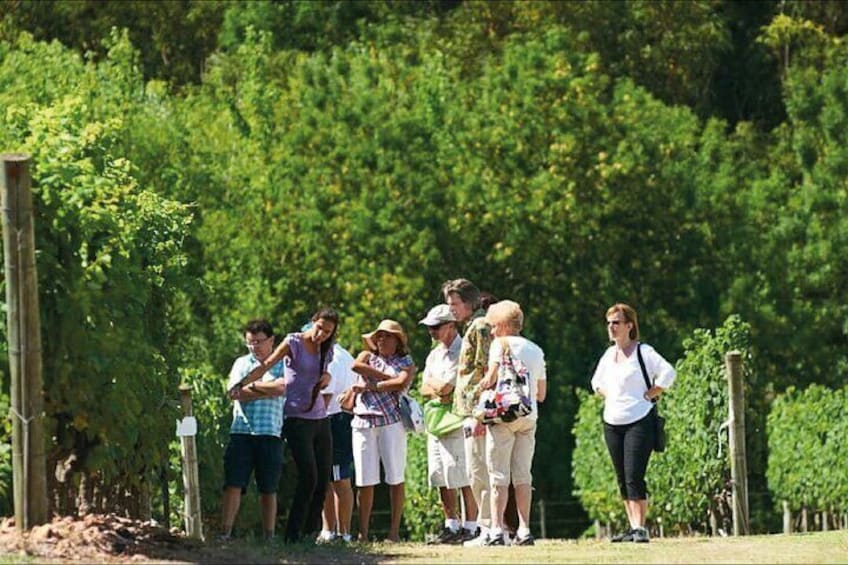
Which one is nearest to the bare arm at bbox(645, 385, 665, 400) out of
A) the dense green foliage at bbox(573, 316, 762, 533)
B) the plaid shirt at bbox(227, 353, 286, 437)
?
the plaid shirt at bbox(227, 353, 286, 437)

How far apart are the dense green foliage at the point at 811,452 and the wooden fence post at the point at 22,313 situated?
53.3 ft

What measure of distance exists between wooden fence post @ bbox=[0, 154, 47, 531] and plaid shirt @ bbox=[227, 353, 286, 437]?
3.28 metres

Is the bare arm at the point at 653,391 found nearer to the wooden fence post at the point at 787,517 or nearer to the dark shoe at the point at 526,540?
the dark shoe at the point at 526,540

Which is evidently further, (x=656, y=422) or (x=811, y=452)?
(x=811, y=452)

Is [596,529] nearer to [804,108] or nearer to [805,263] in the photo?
[805,263]

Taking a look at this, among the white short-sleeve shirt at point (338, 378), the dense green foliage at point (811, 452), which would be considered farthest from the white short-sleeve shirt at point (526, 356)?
the dense green foliage at point (811, 452)

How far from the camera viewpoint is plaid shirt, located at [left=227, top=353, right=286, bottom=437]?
1672cm

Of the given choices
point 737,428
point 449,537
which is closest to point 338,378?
point 449,537

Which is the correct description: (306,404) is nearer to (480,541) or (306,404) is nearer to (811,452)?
(480,541)

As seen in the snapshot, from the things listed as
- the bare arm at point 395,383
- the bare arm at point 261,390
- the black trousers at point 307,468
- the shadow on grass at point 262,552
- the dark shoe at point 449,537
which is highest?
the bare arm at point 395,383

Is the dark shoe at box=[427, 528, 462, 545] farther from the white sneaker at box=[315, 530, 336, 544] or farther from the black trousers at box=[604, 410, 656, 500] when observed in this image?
the black trousers at box=[604, 410, 656, 500]

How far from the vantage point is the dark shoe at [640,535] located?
658 inches

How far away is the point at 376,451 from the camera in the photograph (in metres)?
18.1

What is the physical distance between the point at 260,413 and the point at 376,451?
1630mm
